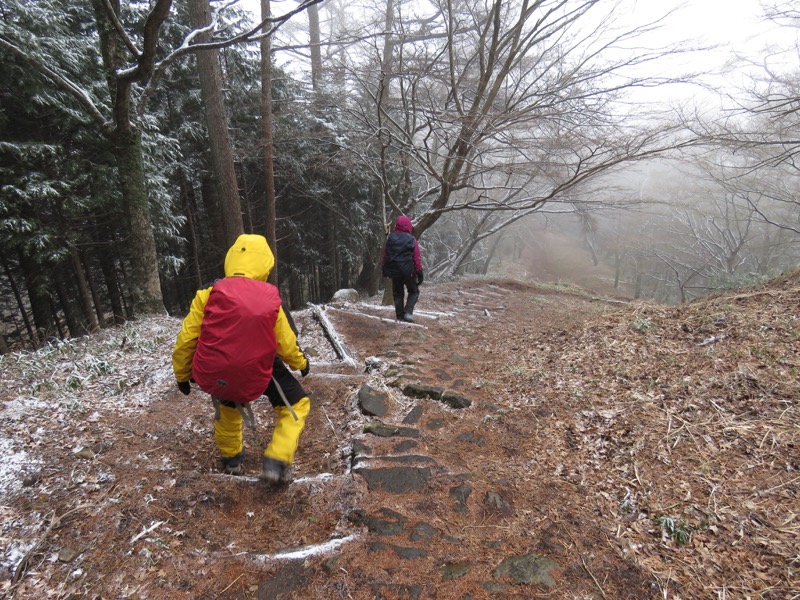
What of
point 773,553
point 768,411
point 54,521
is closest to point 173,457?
point 54,521

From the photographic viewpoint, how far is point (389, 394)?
4.16m

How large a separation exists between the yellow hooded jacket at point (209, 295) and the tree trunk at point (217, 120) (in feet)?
18.1

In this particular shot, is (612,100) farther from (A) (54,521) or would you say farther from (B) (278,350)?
(A) (54,521)

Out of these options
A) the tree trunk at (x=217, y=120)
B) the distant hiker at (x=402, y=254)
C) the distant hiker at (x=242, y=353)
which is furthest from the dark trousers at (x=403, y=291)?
the distant hiker at (x=242, y=353)

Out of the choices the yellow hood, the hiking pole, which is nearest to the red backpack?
the yellow hood

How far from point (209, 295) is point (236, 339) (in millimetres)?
379

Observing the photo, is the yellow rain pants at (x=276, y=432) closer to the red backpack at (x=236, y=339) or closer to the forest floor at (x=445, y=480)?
the forest floor at (x=445, y=480)

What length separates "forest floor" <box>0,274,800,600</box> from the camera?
1.95 m

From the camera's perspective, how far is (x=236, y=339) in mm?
2346

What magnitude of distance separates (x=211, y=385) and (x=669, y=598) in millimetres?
2743

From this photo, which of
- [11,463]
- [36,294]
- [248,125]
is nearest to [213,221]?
[248,125]

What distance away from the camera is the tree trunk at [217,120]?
6770mm

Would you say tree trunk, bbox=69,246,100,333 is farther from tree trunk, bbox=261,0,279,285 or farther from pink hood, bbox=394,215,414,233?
pink hood, bbox=394,215,414,233

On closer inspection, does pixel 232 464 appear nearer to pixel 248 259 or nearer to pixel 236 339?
pixel 236 339
